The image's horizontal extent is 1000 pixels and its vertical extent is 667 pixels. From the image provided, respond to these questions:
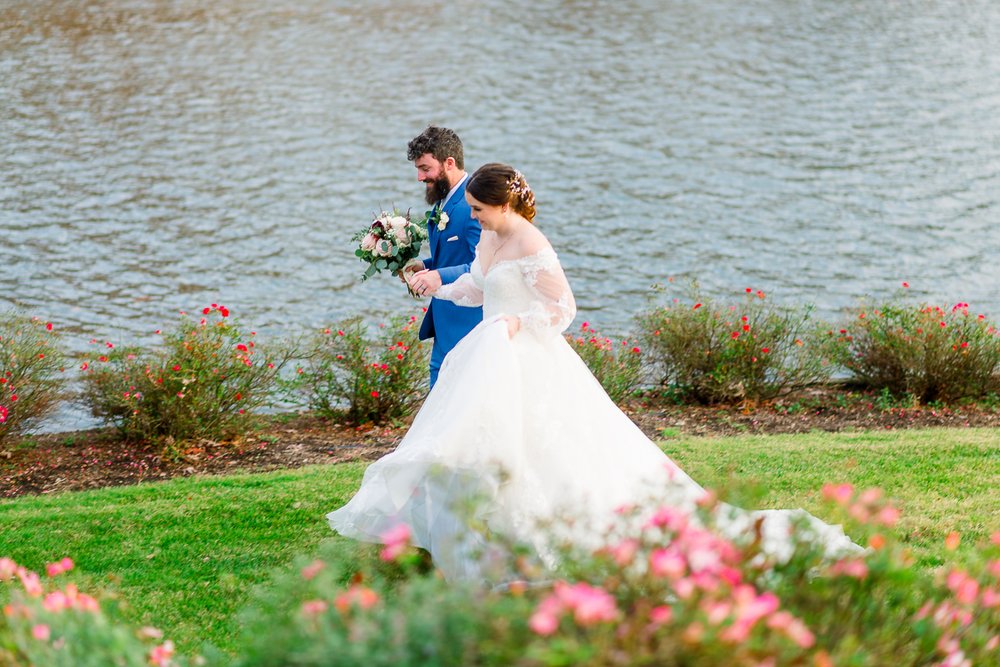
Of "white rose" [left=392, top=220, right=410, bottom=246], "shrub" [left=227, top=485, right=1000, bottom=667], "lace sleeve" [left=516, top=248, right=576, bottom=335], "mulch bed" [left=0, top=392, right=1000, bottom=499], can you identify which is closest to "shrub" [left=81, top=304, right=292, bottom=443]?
"mulch bed" [left=0, top=392, right=1000, bottom=499]

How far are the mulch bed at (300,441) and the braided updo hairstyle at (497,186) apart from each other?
3.86 m

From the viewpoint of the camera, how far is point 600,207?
18.2 metres

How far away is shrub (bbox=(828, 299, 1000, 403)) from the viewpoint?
10.6 meters

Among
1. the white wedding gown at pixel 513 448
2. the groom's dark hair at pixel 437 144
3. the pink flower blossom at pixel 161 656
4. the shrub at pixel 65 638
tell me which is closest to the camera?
the shrub at pixel 65 638

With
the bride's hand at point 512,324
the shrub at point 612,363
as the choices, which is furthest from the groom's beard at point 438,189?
the shrub at point 612,363

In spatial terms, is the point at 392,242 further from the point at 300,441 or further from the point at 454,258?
the point at 300,441

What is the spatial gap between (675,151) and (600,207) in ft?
10.7

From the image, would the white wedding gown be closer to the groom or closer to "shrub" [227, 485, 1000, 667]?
the groom

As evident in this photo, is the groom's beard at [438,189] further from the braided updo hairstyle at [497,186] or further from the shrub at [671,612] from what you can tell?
the shrub at [671,612]

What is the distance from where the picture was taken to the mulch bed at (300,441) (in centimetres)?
933

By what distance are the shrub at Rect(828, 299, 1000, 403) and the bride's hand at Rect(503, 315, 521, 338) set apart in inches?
229

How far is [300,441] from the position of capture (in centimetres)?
1012

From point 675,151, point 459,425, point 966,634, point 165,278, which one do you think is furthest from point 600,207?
point 966,634

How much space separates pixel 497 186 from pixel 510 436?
4.50 ft
